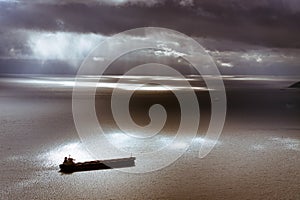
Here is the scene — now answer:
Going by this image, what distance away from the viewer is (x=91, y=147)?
19828 millimetres

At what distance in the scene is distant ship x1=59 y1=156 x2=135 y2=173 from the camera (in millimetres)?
15805

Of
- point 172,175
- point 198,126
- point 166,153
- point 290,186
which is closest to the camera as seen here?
point 290,186

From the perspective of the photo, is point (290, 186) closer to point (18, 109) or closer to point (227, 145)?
point (227, 145)

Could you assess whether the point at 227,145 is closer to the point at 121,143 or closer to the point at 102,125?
the point at 121,143

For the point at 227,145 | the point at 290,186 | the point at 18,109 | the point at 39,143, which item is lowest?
the point at 290,186

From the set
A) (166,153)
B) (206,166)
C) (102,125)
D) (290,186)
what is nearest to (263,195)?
(290,186)

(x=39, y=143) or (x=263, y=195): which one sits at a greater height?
(x=39, y=143)

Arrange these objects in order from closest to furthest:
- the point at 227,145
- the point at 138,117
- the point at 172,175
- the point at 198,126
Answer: the point at 172,175 < the point at 227,145 < the point at 198,126 < the point at 138,117

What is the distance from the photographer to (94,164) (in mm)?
16250

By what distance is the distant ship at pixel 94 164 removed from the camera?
15.8 metres

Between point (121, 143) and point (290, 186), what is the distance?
32.2 ft

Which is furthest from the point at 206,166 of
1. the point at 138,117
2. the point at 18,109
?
the point at 18,109

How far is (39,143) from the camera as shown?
20672 millimetres

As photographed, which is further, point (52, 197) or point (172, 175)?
point (172, 175)
